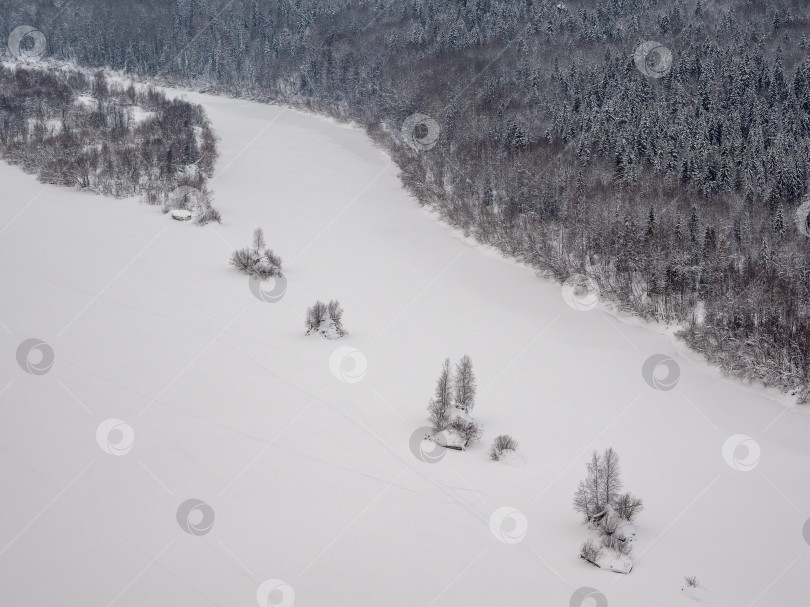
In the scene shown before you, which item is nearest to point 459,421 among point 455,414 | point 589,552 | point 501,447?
point 455,414

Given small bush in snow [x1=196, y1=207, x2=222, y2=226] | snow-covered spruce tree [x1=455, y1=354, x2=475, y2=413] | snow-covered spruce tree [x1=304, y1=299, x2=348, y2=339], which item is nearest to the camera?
snow-covered spruce tree [x1=455, y1=354, x2=475, y2=413]

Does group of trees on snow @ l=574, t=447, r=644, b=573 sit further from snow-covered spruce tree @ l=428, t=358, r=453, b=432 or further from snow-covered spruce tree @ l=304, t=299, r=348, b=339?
snow-covered spruce tree @ l=304, t=299, r=348, b=339

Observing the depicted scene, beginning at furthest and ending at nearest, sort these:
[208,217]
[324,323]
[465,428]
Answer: [208,217] < [324,323] < [465,428]

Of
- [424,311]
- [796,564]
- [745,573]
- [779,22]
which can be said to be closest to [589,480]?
[745,573]

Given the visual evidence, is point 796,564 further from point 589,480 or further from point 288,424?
point 288,424

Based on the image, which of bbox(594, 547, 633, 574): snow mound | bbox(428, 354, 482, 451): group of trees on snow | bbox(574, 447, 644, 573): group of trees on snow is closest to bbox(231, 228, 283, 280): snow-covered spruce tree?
bbox(428, 354, 482, 451): group of trees on snow

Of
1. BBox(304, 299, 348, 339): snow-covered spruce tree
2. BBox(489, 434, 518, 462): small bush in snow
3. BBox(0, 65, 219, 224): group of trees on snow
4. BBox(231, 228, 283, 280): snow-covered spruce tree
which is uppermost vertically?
BBox(489, 434, 518, 462): small bush in snow

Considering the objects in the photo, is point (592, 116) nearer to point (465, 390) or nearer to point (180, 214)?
point (180, 214)

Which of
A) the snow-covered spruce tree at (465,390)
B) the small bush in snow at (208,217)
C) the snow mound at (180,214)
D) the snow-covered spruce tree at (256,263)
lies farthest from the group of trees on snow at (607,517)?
the snow mound at (180,214)
